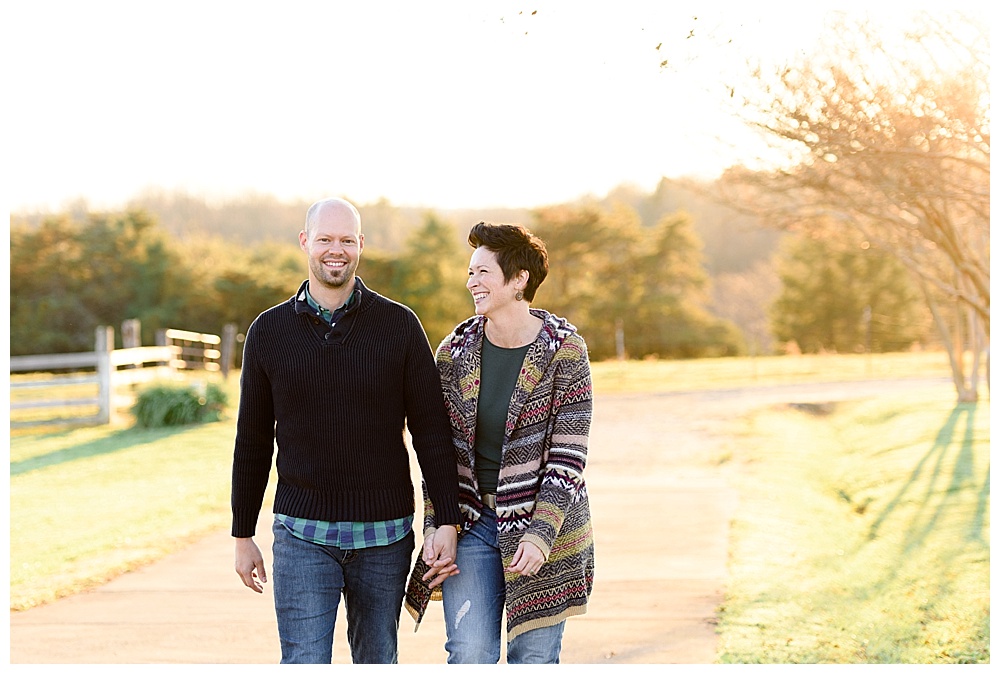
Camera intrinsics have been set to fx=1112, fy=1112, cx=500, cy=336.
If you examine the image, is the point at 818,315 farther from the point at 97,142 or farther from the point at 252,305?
the point at 97,142

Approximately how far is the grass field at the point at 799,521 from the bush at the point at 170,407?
0.24 m

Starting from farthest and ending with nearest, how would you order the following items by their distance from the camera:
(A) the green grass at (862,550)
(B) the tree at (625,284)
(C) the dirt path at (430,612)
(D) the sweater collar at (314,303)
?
1. (B) the tree at (625,284)
2. (A) the green grass at (862,550)
3. (C) the dirt path at (430,612)
4. (D) the sweater collar at (314,303)

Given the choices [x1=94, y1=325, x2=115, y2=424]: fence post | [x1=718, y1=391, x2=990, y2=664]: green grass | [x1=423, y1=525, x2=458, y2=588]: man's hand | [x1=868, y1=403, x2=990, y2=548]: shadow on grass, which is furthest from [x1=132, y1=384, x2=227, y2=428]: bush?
[x1=423, y1=525, x2=458, y2=588]: man's hand

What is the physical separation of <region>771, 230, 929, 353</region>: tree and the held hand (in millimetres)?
27045

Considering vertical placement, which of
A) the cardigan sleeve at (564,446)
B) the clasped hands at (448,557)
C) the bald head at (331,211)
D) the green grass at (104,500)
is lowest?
the green grass at (104,500)

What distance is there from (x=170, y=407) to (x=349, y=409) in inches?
419

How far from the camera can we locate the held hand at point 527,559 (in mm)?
2312

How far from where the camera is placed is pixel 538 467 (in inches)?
94.4

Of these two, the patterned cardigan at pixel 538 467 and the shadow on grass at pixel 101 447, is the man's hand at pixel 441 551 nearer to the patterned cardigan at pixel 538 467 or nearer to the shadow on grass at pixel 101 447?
the patterned cardigan at pixel 538 467

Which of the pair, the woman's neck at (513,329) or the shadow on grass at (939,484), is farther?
the shadow on grass at (939,484)

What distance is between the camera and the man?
2369 mm

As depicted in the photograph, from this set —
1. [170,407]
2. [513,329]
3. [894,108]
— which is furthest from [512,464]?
[170,407]

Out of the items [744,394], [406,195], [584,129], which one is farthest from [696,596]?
[406,195]

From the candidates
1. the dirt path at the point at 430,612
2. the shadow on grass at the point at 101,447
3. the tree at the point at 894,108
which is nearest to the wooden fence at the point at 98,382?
the shadow on grass at the point at 101,447
